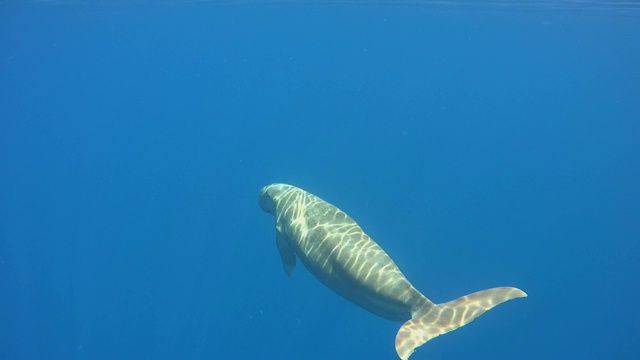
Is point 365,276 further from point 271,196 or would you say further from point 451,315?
point 271,196

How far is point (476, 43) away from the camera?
139ft

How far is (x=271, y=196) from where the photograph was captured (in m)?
13.2

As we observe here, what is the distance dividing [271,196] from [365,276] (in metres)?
4.44

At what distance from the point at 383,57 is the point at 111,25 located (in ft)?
74.4

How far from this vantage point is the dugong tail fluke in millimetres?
8523

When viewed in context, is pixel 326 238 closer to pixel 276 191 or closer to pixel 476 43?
pixel 276 191

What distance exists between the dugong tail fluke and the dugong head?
519 cm

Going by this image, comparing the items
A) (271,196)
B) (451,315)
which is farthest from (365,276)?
(271,196)

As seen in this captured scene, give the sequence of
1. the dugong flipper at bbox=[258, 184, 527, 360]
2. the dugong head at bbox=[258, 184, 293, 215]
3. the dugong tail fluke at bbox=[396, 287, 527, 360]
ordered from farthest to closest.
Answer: the dugong head at bbox=[258, 184, 293, 215] < the dugong flipper at bbox=[258, 184, 527, 360] < the dugong tail fluke at bbox=[396, 287, 527, 360]

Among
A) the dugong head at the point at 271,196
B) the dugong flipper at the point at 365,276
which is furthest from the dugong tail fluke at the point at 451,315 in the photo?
the dugong head at the point at 271,196

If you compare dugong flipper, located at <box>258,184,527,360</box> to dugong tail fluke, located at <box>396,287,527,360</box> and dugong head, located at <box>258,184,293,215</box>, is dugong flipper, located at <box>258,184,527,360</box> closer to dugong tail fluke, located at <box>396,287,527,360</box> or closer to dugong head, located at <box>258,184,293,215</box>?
dugong tail fluke, located at <box>396,287,527,360</box>

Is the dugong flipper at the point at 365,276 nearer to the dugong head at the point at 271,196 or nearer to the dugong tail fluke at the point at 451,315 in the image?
the dugong tail fluke at the point at 451,315

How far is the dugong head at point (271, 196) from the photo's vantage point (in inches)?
515

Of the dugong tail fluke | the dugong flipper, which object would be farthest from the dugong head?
the dugong tail fluke
